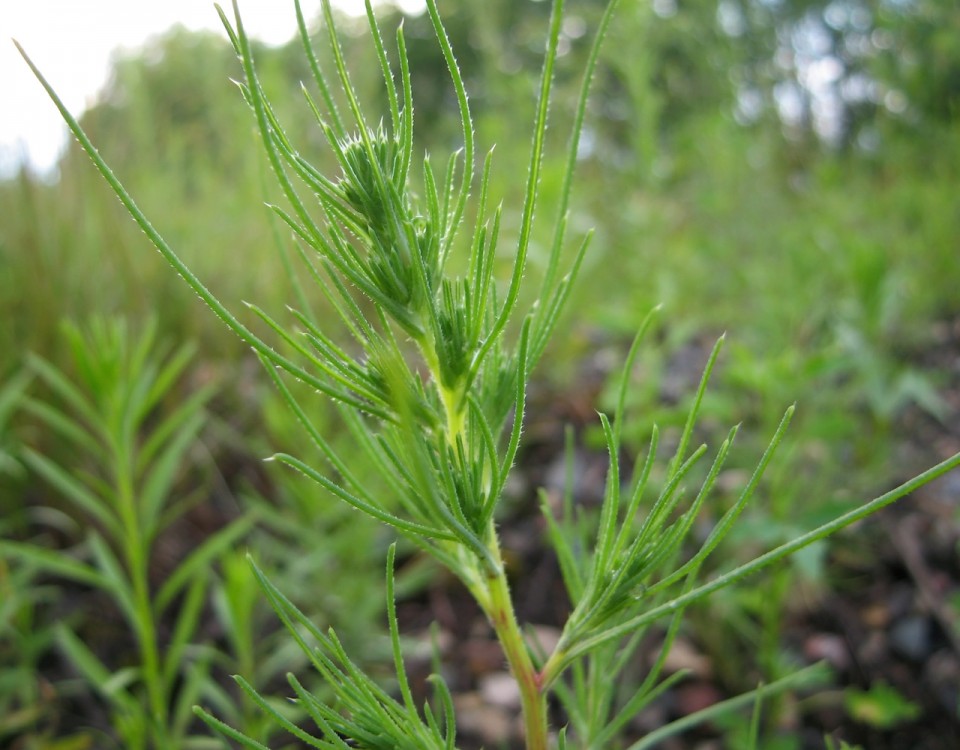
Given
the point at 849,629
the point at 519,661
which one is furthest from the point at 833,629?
the point at 519,661

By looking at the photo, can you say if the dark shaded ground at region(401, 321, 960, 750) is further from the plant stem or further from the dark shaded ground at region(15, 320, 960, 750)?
the plant stem

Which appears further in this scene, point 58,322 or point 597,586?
point 58,322

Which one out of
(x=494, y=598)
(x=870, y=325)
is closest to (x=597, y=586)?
(x=494, y=598)

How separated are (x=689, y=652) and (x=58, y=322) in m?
1.78

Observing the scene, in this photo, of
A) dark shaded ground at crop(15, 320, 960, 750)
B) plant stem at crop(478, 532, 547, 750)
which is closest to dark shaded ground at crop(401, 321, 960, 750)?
dark shaded ground at crop(15, 320, 960, 750)

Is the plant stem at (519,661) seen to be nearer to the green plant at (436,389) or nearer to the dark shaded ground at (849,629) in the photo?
the green plant at (436,389)

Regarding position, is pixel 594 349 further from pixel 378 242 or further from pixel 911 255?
pixel 378 242

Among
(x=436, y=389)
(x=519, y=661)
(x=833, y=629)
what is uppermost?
(x=436, y=389)

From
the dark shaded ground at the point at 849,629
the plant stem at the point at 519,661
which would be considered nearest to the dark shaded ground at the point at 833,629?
the dark shaded ground at the point at 849,629

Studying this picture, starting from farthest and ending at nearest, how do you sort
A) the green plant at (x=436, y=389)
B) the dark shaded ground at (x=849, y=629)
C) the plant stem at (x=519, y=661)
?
the dark shaded ground at (x=849, y=629)
the plant stem at (x=519, y=661)
the green plant at (x=436, y=389)

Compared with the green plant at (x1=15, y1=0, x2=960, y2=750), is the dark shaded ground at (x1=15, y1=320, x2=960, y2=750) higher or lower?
lower

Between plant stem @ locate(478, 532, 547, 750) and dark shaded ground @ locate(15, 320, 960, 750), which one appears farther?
dark shaded ground @ locate(15, 320, 960, 750)

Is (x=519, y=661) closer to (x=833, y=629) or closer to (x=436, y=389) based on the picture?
(x=436, y=389)

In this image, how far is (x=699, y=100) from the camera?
5.24 metres
